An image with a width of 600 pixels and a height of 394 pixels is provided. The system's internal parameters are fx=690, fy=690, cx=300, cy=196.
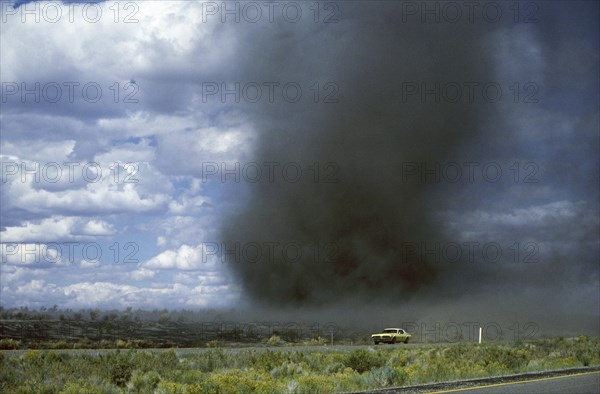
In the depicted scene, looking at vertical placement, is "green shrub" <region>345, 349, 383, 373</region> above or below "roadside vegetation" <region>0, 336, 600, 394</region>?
below

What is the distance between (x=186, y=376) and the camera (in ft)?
58.4

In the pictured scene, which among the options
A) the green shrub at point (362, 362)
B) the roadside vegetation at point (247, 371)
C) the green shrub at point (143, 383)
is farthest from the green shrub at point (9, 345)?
the green shrub at point (143, 383)

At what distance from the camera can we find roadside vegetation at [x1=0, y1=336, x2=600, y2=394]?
15.7 meters

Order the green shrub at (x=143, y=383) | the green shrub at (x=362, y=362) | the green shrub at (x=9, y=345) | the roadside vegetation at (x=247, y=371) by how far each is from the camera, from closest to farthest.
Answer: the roadside vegetation at (x=247, y=371) → the green shrub at (x=143, y=383) → the green shrub at (x=362, y=362) → the green shrub at (x=9, y=345)

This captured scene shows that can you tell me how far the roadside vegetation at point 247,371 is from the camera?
1574 cm

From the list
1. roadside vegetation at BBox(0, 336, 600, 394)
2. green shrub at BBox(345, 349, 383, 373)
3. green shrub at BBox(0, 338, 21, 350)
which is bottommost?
green shrub at BBox(0, 338, 21, 350)

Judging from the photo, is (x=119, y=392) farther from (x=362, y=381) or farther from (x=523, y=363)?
(x=523, y=363)

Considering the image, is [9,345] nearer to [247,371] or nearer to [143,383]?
[247,371]

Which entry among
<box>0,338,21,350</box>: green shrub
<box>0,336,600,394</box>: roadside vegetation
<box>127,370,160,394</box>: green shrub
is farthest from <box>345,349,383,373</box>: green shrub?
<box>0,338,21,350</box>: green shrub

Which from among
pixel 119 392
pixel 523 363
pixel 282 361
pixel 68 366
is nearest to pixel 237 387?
→ pixel 119 392

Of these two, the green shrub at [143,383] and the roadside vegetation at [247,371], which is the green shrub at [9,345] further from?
the green shrub at [143,383]

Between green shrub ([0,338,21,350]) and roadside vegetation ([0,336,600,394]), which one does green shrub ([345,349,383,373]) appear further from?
green shrub ([0,338,21,350])

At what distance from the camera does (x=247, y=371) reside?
20062 millimetres

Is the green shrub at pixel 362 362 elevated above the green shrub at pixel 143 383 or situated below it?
below
